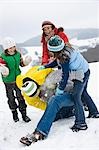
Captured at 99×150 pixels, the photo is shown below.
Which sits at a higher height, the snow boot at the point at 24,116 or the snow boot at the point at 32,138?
the snow boot at the point at 32,138

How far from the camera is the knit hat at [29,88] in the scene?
4.84 meters

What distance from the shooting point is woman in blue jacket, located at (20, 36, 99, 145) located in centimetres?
454

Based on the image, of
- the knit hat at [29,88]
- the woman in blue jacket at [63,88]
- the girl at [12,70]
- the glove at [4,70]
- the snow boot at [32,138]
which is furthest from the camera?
the girl at [12,70]

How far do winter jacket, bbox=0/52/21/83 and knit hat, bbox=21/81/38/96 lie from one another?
478 mm

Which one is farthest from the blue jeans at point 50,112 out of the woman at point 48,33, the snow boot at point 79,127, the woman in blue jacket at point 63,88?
the woman at point 48,33

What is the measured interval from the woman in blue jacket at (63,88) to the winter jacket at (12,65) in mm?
818

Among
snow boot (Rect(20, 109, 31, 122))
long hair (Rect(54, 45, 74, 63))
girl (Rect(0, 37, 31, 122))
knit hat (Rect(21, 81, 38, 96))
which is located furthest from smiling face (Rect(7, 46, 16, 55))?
long hair (Rect(54, 45, 74, 63))

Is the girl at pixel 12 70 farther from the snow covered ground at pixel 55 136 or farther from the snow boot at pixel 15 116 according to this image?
the snow covered ground at pixel 55 136

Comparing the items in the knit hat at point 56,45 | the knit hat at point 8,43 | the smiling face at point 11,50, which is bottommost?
the smiling face at point 11,50

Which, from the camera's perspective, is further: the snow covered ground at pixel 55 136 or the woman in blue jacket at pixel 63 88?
the woman in blue jacket at pixel 63 88

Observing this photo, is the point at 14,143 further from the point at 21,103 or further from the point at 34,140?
the point at 21,103

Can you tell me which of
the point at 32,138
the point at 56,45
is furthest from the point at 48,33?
the point at 32,138

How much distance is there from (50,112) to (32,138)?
A: 350 mm

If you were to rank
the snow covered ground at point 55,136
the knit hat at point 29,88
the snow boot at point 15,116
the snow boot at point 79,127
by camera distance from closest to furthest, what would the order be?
the snow covered ground at point 55,136 < the snow boot at point 79,127 < the knit hat at point 29,88 < the snow boot at point 15,116
